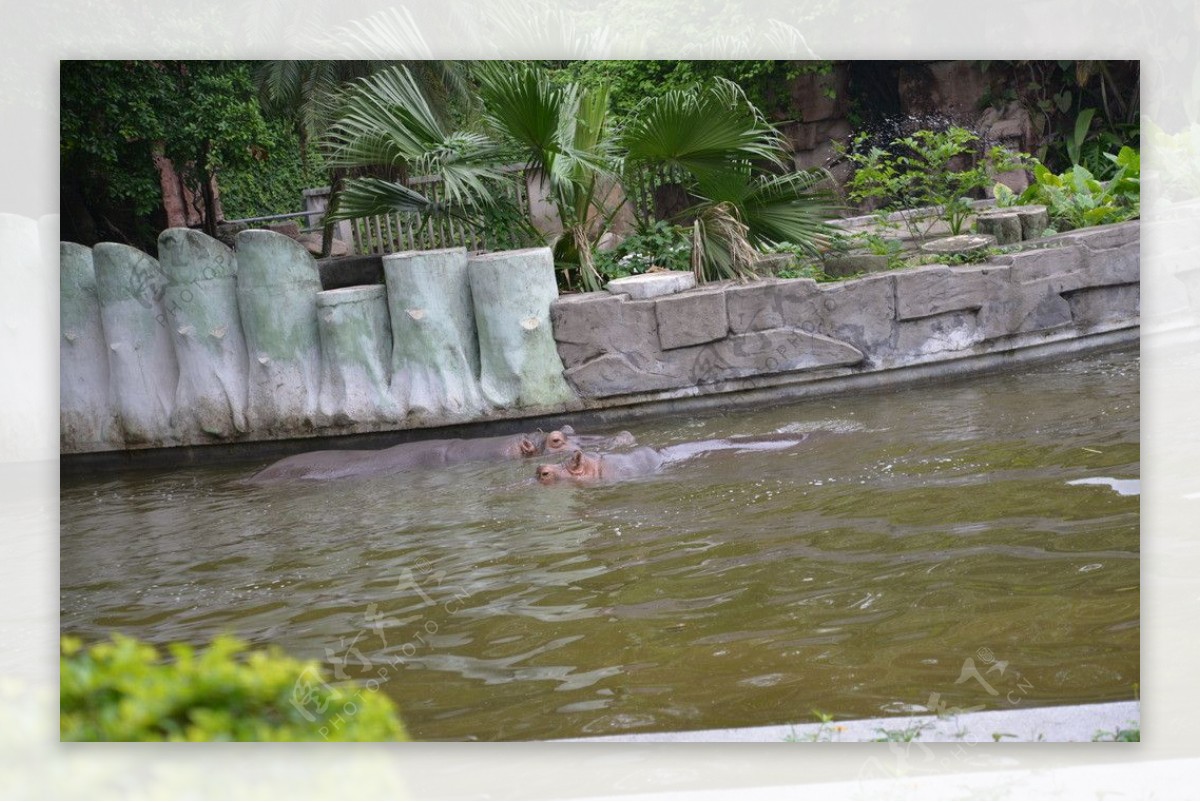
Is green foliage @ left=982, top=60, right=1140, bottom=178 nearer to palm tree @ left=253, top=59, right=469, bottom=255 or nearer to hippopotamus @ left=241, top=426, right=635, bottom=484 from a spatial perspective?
hippopotamus @ left=241, top=426, right=635, bottom=484

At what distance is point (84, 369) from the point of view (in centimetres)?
623

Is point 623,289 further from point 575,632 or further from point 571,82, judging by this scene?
point 575,632

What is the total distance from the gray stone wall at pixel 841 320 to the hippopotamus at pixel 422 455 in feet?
2.58

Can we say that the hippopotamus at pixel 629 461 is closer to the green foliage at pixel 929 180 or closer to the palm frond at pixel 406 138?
the palm frond at pixel 406 138

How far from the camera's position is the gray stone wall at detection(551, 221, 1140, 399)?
739 centimetres

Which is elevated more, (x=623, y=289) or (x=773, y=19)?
(x=773, y=19)

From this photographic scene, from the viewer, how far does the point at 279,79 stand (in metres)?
7.27

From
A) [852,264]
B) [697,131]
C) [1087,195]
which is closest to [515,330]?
[697,131]

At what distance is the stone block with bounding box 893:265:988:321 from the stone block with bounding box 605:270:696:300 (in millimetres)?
1307

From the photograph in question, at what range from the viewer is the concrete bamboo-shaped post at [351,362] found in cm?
723

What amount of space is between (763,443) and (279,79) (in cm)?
360

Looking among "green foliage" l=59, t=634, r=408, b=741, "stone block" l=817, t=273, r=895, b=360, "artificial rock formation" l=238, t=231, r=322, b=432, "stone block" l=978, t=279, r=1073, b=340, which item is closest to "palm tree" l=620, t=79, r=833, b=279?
"stone block" l=817, t=273, r=895, b=360

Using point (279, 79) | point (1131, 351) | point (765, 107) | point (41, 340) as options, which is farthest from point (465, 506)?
point (765, 107)

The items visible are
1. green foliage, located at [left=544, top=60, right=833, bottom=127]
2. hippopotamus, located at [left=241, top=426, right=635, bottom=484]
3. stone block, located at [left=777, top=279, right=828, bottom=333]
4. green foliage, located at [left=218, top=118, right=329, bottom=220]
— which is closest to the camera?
hippopotamus, located at [left=241, top=426, right=635, bottom=484]
